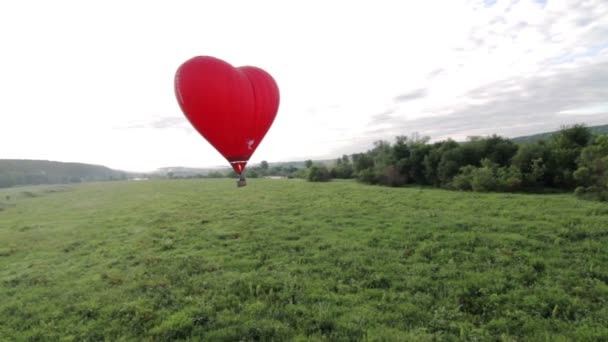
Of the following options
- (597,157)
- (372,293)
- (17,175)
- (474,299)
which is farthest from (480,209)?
(17,175)

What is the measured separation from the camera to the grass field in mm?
5234

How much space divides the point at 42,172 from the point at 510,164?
113231 mm

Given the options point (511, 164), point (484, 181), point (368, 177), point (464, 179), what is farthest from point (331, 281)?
point (368, 177)

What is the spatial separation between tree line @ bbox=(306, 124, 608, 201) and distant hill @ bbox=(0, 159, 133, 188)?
297 ft

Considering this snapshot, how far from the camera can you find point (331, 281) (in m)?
7.06

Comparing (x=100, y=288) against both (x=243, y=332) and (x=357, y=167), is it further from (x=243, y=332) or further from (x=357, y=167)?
(x=357, y=167)

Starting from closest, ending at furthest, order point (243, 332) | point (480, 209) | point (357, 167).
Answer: point (243, 332) → point (480, 209) → point (357, 167)

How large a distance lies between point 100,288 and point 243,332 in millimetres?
5275

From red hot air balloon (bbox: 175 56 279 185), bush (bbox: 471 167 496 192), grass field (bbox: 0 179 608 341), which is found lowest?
grass field (bbox: 0 179 608 341)

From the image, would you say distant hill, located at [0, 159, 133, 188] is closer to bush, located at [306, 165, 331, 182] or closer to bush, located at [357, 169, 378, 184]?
bush, located at [306, 165, 331, 182]

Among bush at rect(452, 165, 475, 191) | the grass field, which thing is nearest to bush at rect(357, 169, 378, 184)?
bush at rect(452, 165, 475, 191)

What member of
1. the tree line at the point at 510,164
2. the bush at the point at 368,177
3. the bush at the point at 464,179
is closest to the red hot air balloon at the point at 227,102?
the tree line at the point at 510,164

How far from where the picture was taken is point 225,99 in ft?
21.8

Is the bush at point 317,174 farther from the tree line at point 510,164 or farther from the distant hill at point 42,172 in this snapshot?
the distant hill at point 42,172
